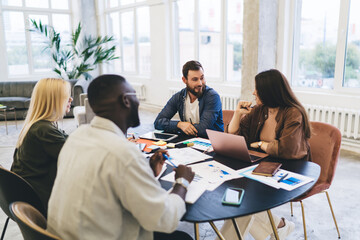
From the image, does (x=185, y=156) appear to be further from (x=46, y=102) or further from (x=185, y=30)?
(x=185, y=30)

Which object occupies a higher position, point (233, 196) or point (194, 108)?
point (194, 108)

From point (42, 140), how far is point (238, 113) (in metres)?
1.34

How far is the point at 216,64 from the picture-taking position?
20.1ft

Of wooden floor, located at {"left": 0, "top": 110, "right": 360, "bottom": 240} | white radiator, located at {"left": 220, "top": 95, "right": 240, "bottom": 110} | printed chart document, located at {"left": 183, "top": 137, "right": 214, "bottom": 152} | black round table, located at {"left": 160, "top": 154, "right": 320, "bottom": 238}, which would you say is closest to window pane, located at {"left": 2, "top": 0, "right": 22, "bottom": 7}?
white radiator, located at {"left": 220, "top": 95, "right": 240, "bottom": 110}

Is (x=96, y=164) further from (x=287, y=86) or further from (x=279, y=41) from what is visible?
(x=279, y=41)

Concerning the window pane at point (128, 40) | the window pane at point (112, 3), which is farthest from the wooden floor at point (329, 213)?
the window pane at point (112, 3)

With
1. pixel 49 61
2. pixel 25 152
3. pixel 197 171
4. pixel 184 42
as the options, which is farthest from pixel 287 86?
pixel 49 61

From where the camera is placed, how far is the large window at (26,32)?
8.27m

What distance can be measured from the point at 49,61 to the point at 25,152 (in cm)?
797

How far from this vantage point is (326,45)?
4465mm

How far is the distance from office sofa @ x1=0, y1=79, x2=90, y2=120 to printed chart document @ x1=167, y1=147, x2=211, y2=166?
5.25 metres

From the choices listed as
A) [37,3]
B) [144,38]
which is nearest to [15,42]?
[37,3]

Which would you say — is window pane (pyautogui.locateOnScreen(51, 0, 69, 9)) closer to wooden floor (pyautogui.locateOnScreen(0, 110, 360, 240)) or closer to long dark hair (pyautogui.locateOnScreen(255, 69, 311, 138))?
wooden floor (pyautogui.locateOnScreen(0, 110, 360, 240))

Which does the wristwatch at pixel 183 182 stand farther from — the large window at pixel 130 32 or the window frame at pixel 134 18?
the large window at pixel 130 32
